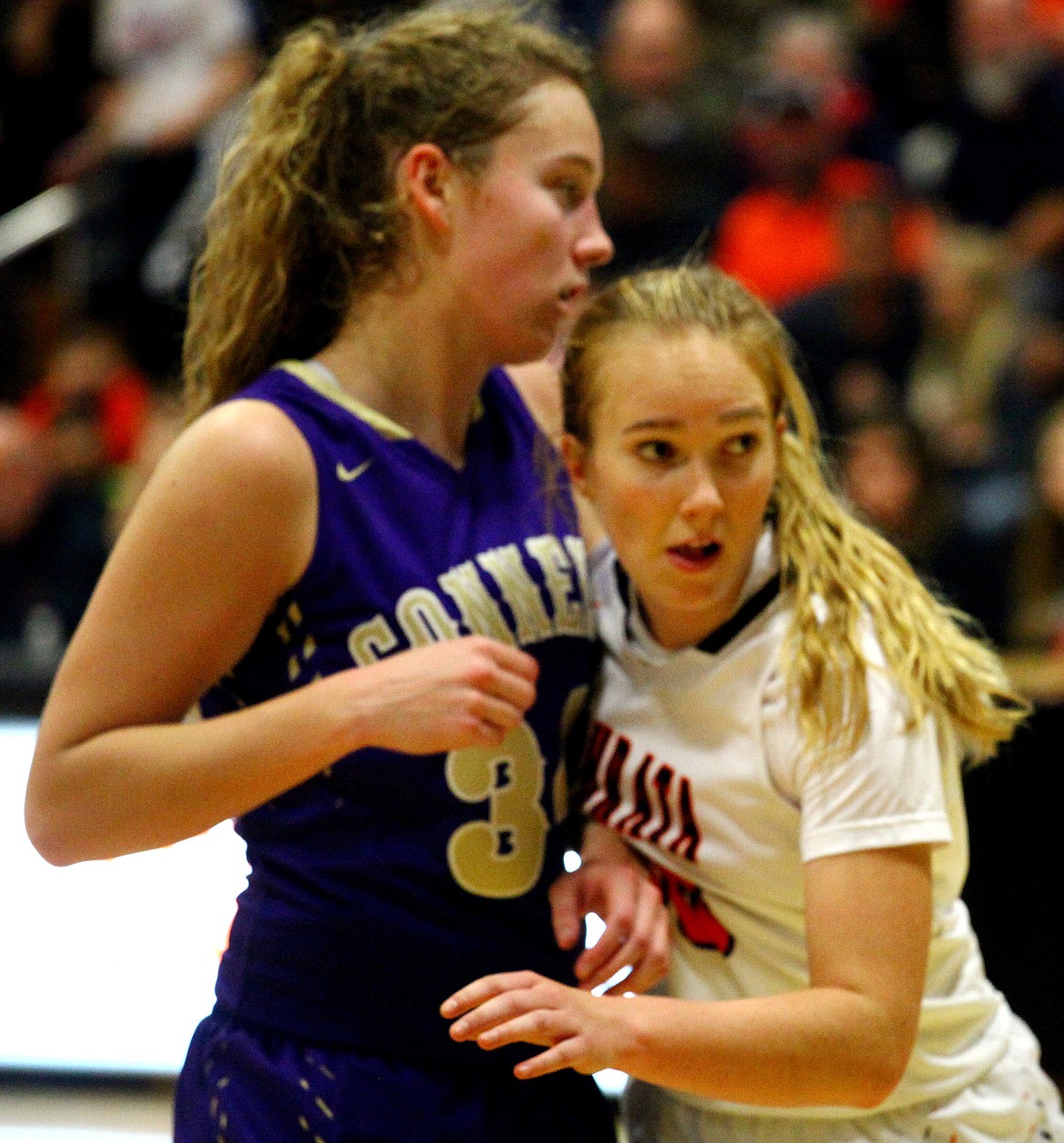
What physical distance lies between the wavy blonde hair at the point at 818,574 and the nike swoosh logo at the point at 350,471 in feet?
0.68

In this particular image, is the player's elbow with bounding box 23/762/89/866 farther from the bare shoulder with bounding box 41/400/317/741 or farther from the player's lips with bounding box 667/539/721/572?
the player's lips with bounding box 667/539/721/572

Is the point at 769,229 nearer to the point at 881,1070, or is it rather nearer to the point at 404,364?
the point at 404,364


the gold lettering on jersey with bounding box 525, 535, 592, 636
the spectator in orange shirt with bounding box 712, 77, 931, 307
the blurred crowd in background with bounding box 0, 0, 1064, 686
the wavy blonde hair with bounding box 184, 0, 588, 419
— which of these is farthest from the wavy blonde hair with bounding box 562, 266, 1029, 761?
the spectator in orange shirt with bounding box 712, 77, 931, 307

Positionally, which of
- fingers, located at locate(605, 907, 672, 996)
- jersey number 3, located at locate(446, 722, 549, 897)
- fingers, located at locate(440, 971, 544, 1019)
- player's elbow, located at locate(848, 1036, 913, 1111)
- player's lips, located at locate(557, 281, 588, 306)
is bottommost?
player's elbow, located at locate(848, 1036, 913, 1111)

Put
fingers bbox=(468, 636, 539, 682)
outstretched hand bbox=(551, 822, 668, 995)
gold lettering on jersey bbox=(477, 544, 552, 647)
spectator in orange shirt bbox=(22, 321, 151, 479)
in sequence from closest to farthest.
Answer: fingers bbox=(468, 636, 539, 682) < outstretched hand bbox=(551, 822, 668, 995) < gold lettering on jersey bbox=(477, 544, 552, 647) < spectator in orange shirt bbox=(22, 321, 151, 479)

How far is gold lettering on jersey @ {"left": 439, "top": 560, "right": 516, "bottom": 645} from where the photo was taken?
1.59 metres

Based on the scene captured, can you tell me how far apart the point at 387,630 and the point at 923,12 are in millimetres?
4324

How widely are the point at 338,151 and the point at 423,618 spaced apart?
49 centimetres

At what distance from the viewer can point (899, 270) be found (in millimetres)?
4352

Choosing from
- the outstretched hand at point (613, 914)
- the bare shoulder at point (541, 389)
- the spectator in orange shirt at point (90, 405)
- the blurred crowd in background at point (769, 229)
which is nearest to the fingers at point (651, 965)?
the outstretched hand at point (613, 914)

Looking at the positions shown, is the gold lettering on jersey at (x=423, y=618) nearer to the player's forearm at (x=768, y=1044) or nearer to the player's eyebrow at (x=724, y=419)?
the player's eyebrow at (x=724, y=419)

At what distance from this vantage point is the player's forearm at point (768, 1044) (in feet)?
4.45

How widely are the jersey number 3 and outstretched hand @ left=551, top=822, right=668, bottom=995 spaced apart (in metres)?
0.04

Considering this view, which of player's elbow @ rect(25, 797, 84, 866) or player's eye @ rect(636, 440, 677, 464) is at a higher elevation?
player's eye @ rect(636, 440, 677, 464)
